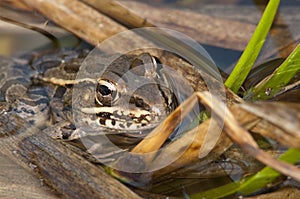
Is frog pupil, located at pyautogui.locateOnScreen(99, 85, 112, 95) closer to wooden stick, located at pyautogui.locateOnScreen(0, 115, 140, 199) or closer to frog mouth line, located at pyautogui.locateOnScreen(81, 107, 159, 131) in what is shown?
frog mouth line, located at pyautogui.locateOnScreen(81, 107, 159, 131)

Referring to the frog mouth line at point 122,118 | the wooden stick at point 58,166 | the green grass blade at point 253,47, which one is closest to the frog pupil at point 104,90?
the frog mouth line at point 122,118

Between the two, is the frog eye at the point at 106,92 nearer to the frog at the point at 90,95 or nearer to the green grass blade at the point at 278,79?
the frog at the point at 90,95

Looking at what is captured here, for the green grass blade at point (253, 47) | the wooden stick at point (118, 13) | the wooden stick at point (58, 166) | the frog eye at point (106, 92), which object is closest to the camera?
the wooden stick at point (58, 166)

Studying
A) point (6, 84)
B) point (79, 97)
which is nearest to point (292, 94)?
point (79, 97)

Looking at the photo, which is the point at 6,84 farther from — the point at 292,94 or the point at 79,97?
the point at 292,94

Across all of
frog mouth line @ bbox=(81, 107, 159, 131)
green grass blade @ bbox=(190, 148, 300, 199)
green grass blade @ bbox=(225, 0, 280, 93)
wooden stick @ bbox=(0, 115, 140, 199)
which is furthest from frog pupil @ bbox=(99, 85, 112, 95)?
green grass blade @ bbox=(190, 148, 300, 199)
